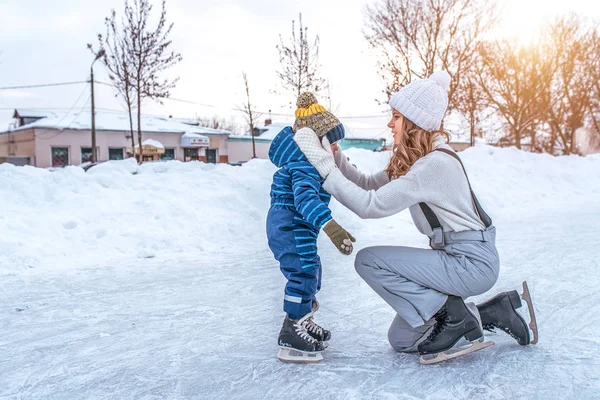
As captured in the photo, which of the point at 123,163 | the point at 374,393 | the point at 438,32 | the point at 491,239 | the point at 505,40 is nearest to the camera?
the point at 374,393

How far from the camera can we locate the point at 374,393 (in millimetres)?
2092

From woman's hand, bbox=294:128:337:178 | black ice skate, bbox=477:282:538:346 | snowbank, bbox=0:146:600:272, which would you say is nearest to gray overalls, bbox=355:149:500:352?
black ice skate, bbox=477:282:538:346

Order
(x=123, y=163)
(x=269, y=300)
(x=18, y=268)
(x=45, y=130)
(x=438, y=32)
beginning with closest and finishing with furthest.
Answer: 1. (x=269, y=300)
2. (x=18, y=268)
3. (x=123, y=163)
4. (x=438, y=32)
5. (x=45, y=130)

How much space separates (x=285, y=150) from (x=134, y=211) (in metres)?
4.36

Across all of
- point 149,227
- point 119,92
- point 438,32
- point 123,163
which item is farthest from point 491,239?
point 119,92

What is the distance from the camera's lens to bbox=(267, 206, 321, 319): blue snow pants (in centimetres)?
251

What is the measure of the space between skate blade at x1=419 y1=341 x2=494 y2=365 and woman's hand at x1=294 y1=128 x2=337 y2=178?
96 centimetres

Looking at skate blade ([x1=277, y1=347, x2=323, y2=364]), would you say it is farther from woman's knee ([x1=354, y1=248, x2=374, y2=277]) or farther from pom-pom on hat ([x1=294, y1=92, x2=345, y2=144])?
pom-pom on hat ([x1=294, y1=92, x2=345, y2=144])

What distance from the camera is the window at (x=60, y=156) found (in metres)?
31.8

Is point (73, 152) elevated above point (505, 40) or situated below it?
below

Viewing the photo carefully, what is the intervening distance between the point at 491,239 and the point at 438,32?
46.3ft

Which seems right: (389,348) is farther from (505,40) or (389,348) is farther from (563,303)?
(505,40)

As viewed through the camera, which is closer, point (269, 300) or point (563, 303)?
point (563, 303)

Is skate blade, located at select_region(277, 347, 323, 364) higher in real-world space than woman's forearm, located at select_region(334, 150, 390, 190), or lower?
lower
